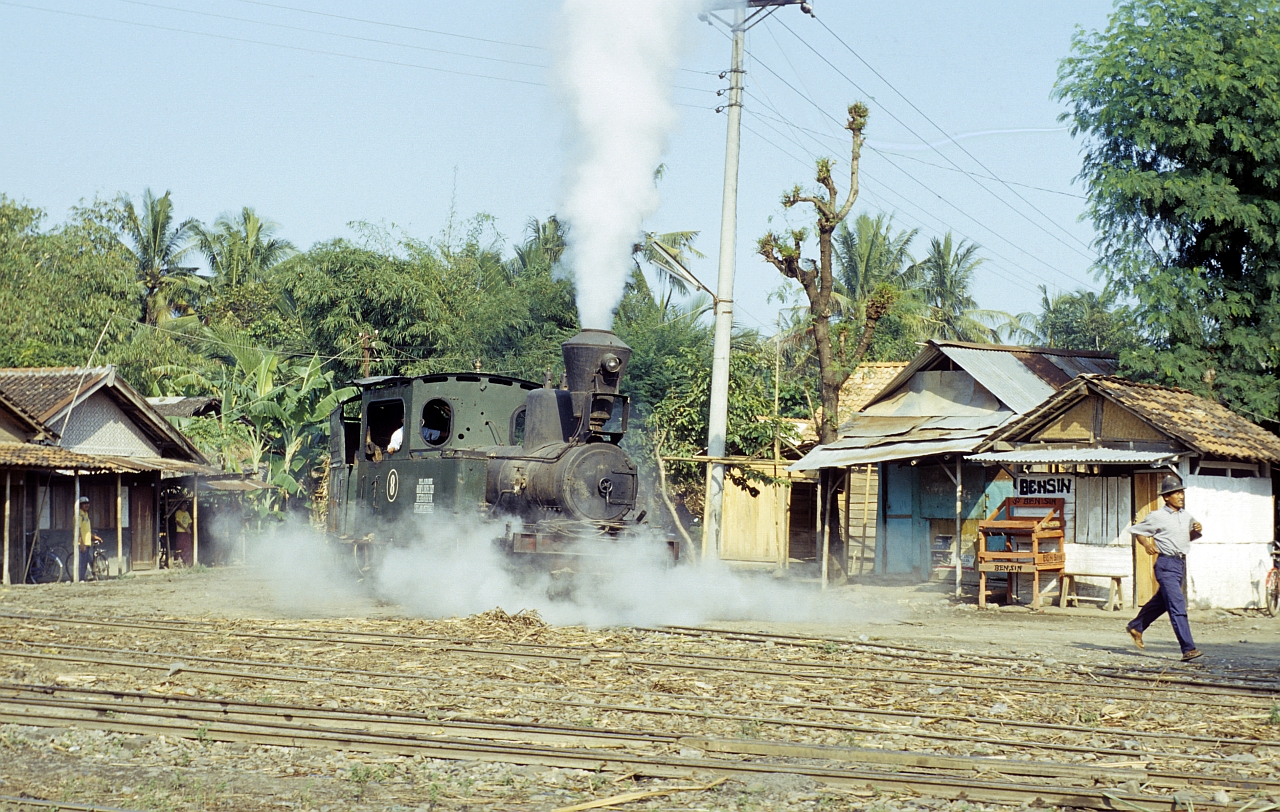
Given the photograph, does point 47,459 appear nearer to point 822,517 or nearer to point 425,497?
point 425,497

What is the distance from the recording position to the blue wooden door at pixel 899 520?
20.6m

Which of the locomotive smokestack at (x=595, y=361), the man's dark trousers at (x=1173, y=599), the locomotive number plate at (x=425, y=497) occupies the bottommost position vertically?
the man's dark trousers at (x=1173, y=599)

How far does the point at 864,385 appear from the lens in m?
27.0

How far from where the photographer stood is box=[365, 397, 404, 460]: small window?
51.7 feet

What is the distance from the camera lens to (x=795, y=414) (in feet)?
93.8

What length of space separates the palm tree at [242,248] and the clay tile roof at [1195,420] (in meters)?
34.0

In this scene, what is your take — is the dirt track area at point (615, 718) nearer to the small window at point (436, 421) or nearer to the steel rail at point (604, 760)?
the steel rail at point (604, 760)

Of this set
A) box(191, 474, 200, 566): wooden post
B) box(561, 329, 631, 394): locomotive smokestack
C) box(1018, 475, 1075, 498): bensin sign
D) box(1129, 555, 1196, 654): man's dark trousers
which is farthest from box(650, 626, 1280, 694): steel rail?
box(191, 474, 200, 566): wooden post

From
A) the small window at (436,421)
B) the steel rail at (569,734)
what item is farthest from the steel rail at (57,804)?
the small window at (436,421)

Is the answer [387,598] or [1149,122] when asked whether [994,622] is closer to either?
[387,598]

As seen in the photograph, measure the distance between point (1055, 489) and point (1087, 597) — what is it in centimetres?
149

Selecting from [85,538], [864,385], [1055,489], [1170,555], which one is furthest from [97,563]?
[1170,555]

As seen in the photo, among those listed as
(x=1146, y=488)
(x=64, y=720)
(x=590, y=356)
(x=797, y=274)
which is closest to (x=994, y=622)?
(x=1146, y=488)

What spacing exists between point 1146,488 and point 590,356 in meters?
7.54
